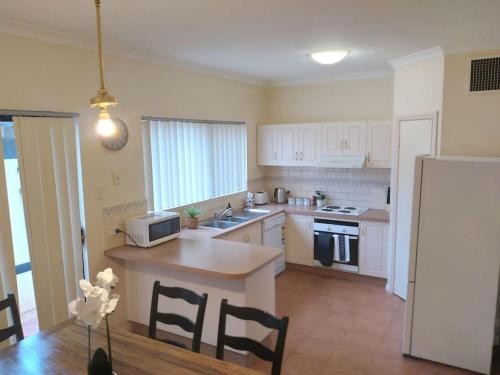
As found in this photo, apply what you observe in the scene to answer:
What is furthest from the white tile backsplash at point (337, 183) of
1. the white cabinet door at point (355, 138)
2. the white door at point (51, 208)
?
the white door at point (51, 208)

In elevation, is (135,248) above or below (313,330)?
above

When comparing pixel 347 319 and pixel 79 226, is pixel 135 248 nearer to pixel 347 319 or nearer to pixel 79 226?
pixel 79 226

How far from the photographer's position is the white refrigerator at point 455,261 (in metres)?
2.73

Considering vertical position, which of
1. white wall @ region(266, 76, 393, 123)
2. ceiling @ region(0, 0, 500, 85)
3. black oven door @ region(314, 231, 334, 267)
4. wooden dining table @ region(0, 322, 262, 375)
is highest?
ceiling @ region(0, 0, 500, 85)

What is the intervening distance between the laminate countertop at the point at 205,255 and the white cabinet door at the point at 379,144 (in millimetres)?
2098

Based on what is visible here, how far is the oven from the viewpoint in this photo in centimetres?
461

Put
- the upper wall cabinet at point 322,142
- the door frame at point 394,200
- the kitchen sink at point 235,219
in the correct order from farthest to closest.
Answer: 1. the upper wall cabinet at point 322,142
2. the kitchen sink at point 235,219
3. the door frame at point 394,200

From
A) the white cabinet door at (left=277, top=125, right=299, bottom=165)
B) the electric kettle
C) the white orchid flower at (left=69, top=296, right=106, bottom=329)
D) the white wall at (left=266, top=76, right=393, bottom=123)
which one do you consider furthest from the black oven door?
the white orchid flower at (left=69, top=296, right=106, bottom=329)

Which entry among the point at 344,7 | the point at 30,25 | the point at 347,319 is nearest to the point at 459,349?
the point at 347,319

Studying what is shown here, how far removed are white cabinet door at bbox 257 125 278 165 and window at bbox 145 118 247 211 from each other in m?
0.31

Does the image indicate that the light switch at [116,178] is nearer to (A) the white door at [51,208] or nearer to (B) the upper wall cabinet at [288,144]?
(A) the white door at [51,208]

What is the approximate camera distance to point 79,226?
303 cm

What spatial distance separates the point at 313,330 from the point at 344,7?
2776 mm

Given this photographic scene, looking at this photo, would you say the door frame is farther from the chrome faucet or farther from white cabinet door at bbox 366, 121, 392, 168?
the chrome faucet
